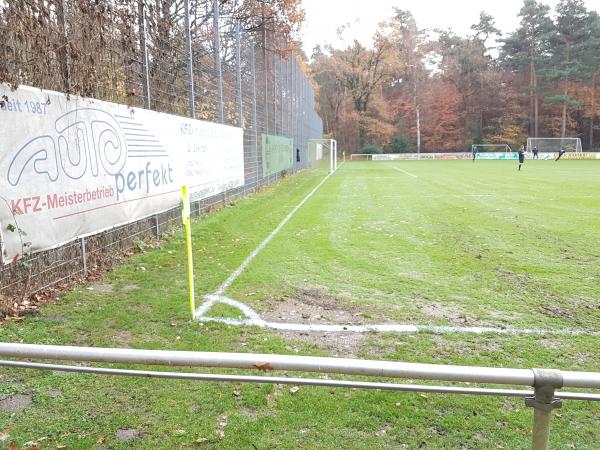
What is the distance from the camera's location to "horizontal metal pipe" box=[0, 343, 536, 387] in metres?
1.56

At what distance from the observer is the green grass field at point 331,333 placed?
291cm

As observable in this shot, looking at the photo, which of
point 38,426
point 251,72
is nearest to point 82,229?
point 38,426

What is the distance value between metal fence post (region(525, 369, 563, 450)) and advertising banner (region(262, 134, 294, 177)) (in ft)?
58.7

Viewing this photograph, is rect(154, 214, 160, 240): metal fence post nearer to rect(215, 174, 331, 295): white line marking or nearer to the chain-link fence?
the chain-link fence

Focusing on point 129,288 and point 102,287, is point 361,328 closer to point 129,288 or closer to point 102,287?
point 129,288

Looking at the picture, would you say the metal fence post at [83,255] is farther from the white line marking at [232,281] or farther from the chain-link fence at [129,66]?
the white line marking at [232,281]

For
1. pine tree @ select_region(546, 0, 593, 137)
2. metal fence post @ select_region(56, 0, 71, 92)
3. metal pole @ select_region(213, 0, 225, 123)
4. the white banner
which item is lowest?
the white banner

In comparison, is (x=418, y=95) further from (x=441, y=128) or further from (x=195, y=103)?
(x=195, y=103)

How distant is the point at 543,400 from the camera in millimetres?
1598

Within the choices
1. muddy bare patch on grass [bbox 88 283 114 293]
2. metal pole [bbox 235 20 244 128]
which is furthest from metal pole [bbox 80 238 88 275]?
metal pole [bbox 235 20 244 128]

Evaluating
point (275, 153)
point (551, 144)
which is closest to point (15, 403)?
point (275, 153)

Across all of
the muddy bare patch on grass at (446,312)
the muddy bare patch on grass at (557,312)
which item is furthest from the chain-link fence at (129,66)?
the muddy bare patch on grass at (557,312)

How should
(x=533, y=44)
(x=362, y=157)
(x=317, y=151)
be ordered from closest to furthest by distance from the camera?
(x=317, y=151) → (x=533, y=44) → (x=362, y=157)

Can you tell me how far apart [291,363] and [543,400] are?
86cm
